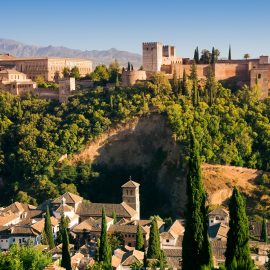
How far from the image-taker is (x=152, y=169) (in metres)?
65.2

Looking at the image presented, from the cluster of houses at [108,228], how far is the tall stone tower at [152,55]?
19719 mm

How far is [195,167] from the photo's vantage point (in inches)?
1003

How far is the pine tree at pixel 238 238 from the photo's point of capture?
23.8 metres

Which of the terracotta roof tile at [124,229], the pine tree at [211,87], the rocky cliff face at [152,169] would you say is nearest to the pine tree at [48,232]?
the terracotta roof tile at [124,229]

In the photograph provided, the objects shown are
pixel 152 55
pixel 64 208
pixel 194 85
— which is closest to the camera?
pixel 64 208

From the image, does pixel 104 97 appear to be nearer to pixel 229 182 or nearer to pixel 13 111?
pixel 13 111

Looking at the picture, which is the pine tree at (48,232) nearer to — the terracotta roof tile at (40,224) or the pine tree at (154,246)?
the terracotta roof tile at (40,224)

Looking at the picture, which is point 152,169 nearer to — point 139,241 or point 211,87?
point 211,87

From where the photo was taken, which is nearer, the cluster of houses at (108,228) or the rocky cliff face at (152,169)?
the cluster of houses at (108,228)

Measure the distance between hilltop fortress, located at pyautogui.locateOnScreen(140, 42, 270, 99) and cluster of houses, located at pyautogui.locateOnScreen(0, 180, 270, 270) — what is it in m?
20.2

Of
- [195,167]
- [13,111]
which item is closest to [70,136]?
[13,111]

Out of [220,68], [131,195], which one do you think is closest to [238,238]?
[131,195]

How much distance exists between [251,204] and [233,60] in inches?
947

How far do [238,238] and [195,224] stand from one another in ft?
6.77
